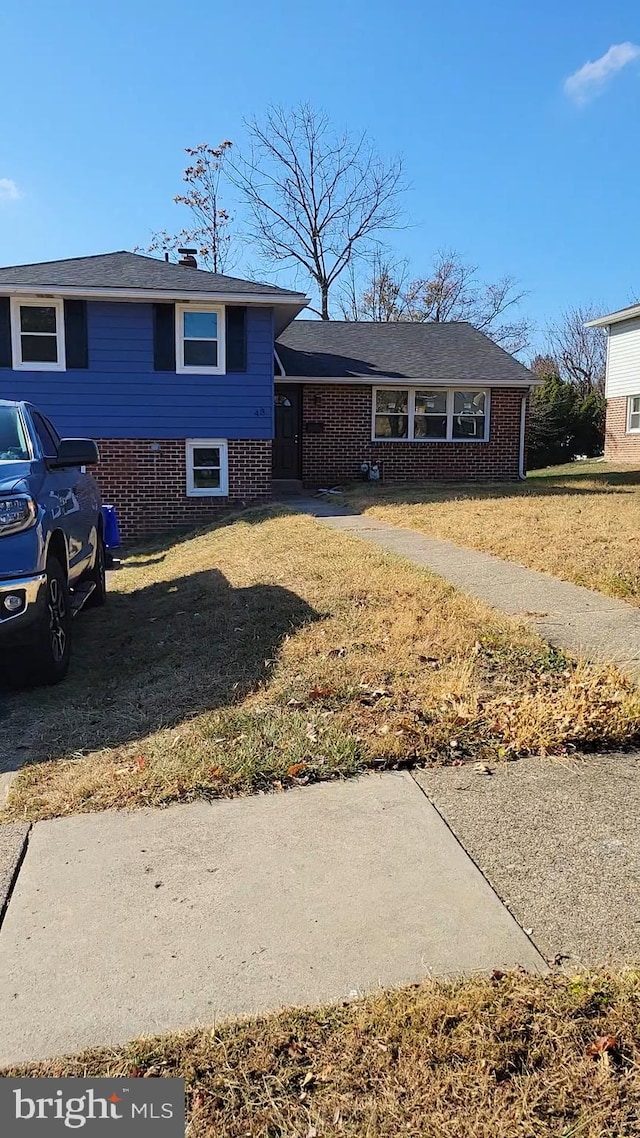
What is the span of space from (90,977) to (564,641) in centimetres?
378

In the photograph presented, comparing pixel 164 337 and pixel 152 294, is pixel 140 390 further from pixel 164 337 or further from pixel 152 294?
pixel 152 294

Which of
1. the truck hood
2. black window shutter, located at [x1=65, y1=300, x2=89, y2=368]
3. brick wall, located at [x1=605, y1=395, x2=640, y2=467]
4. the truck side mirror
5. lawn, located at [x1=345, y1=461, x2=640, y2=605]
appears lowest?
lawn, located at [x1=345, y1=461, x2=640, y2=605]

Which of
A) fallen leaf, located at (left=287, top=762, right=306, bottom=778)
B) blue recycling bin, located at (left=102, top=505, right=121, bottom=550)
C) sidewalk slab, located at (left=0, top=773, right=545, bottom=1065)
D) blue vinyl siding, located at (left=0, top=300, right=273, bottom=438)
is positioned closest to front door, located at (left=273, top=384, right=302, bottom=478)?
blue vinyl siding, located at (left=0, top=300, right=273, bottom=438)

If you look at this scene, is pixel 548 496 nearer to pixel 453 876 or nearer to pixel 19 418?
pixel 19 418

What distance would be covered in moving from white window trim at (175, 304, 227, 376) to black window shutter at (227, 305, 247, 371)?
3.8 inches

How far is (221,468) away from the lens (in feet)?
52.7

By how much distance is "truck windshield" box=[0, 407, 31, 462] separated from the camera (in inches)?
235

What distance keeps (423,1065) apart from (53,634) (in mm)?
4083

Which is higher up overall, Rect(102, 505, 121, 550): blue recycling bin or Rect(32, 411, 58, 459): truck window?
Rect(32, 411, 58, 459): truck window

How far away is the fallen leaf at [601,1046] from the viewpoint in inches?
82.8

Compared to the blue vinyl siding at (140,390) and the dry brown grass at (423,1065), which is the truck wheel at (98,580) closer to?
the dry brown grass at (423,1065)

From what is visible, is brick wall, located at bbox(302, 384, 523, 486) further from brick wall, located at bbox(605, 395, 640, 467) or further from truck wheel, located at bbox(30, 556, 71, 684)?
truck wheel, located at bbox(30, 556, 71, 684)

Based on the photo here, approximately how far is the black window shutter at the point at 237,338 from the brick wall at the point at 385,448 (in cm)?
375


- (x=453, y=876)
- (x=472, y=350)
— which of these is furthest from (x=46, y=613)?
(x=472, y=350)
